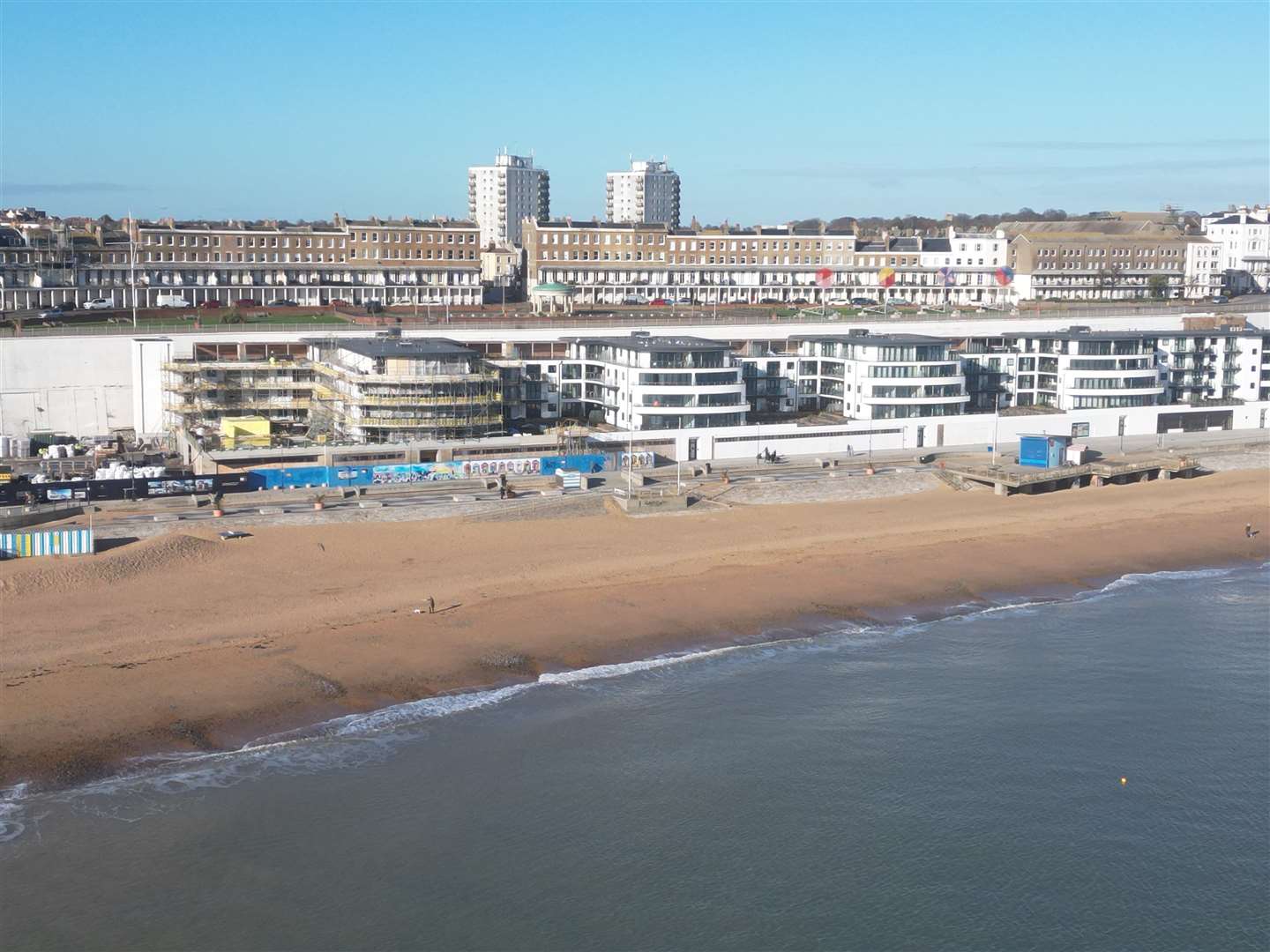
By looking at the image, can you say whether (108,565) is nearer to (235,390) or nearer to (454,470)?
(454,470)

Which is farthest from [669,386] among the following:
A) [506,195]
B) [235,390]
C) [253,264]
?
[506,195]

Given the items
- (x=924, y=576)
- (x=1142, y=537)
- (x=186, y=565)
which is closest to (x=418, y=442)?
(x=186, y=565)

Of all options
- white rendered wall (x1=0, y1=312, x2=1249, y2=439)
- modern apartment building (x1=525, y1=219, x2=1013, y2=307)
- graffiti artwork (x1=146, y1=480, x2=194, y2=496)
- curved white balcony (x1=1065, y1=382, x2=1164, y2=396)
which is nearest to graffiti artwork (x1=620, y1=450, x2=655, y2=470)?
white rendered wall (x1=0, y1=312, x2=1249, y2=439)

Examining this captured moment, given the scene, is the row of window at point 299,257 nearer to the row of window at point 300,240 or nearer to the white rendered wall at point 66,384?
the row of window at point 300,240

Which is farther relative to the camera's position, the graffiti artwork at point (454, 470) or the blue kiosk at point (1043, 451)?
the blue kiosk at point (1043, 451)

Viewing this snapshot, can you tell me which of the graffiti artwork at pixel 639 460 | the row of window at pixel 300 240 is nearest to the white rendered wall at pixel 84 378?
the graffiti artwork at pixel 639 460

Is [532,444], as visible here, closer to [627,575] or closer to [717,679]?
[627,575]
